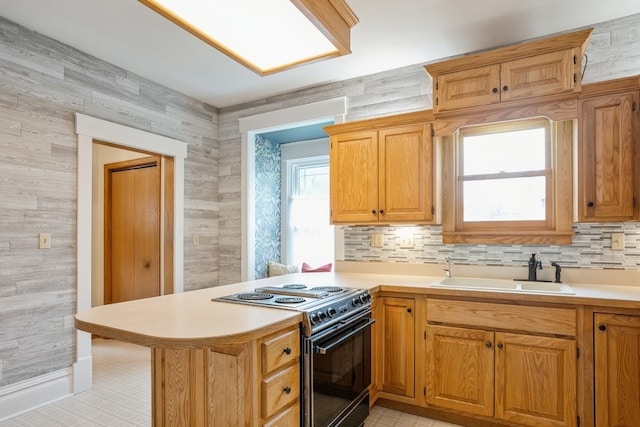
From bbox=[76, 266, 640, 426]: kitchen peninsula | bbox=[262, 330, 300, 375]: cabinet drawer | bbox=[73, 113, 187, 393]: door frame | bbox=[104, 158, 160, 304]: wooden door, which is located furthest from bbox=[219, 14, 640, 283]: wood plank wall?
bbox=[262, 330, 300, 375]: cabinet drawer

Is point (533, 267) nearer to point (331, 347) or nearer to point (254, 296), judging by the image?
point (331, 347)

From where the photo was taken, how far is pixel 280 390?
160 centimetres

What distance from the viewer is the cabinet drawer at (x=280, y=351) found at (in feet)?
4.96

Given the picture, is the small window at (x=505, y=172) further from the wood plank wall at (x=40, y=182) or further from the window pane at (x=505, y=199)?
the wood plank wall at (x=40, y=182)

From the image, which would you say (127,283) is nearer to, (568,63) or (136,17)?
(136,17)

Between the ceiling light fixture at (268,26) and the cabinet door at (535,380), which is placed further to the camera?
the cabinet door at (535,380)

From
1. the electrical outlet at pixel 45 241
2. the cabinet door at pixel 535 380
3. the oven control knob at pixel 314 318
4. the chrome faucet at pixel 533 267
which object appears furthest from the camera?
the electrical outlet at pixel 45 241

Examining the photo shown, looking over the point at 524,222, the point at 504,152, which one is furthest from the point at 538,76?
the point at 524,222

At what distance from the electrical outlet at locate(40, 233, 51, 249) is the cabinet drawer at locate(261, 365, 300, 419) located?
2.20 metres

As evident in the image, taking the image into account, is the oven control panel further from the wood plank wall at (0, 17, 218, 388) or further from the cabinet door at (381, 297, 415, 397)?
the wood plank wall at (0, 17, 218, 388)

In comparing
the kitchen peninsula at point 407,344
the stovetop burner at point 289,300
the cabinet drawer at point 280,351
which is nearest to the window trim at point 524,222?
the kitchen peninsula at point 407,344

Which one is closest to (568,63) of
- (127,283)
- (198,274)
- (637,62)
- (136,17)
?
(637,62)

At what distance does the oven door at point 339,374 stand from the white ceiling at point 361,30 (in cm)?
199

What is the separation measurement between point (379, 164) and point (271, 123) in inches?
57.0
